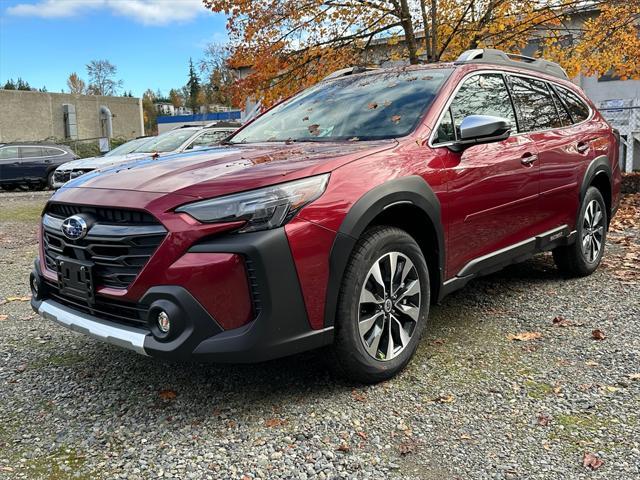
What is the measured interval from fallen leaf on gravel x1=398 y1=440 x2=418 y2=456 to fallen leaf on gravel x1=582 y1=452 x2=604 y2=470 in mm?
701

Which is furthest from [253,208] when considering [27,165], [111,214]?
[27,165]

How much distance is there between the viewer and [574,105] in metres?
5.20

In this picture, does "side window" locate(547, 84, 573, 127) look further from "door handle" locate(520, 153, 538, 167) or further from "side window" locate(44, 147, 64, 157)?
"side window" locate(44, 147, 64, 157)

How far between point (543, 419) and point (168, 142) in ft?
29.4

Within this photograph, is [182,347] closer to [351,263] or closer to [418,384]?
[351,263]

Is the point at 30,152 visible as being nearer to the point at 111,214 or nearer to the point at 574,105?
the point at 574,105

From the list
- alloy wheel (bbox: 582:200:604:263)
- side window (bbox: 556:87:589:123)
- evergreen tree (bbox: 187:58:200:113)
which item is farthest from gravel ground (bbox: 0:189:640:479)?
evergreen tree (bbox: 187:58:200:113)

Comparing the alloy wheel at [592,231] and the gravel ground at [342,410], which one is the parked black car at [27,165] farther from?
the alloy wheel at [592,231]

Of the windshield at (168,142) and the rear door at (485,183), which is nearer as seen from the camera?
the rear door at (485,183)

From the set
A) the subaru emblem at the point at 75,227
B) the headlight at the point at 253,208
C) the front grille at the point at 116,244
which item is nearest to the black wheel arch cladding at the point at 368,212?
the headlight at the point at 253,208

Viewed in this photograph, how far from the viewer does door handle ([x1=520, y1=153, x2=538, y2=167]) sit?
411 centimetres

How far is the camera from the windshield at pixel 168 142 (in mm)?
10305

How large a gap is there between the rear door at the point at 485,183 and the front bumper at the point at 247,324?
1256 mm

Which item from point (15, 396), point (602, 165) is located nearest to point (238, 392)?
point (15, 396)
